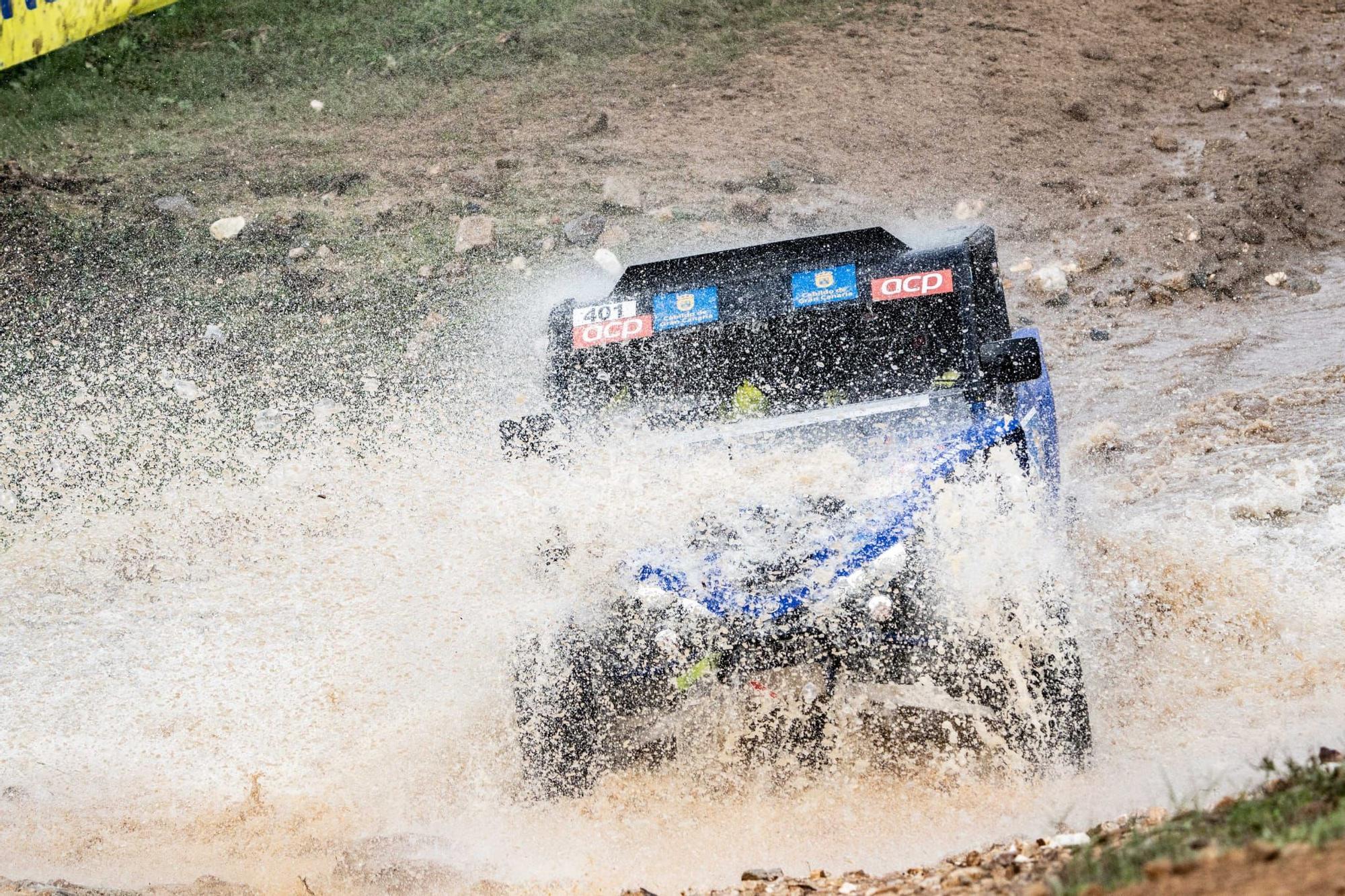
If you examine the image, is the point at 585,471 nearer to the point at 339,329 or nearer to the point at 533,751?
the point at 533,751

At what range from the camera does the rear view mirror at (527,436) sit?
4.76 m

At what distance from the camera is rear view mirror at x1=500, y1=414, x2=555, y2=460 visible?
4758 mm

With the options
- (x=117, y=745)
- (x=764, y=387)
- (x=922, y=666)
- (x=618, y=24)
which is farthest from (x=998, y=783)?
(x=618, y=24)

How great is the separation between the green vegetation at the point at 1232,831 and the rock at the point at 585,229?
4.83 m

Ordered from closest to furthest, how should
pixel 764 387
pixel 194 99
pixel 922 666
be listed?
pixel 922 666, pixel 764 387, pixel 194 99

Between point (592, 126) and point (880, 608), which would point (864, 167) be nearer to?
point (592, 126)

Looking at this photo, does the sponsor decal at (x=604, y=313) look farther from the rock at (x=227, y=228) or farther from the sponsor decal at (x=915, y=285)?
the rock at (x=227, y=228)

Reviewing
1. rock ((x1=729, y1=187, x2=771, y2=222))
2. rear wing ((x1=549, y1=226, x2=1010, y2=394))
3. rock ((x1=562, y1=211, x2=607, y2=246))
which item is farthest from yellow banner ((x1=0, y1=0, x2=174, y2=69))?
rear wing ((x1=549, y1=226, x2=1010, y2=394))

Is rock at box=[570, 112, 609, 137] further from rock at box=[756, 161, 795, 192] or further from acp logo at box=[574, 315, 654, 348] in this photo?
acp logo at box=[574, 315, 654, 348]

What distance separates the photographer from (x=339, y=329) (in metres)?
6.79

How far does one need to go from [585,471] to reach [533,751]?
3.98 ft

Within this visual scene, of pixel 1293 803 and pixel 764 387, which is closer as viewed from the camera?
pixel 1293 803

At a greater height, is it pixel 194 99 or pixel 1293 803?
pixel 194 99

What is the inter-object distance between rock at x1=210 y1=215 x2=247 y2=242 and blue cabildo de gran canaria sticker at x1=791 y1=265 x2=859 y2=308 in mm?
4345
